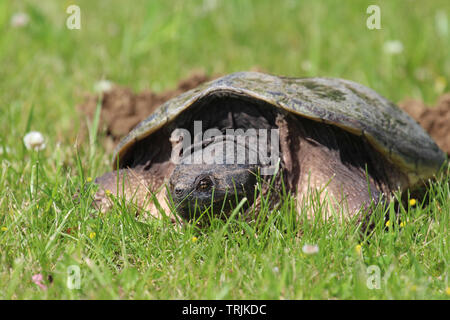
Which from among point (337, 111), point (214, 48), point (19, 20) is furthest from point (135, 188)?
point (19, 20)

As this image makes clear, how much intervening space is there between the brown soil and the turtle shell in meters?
0.60

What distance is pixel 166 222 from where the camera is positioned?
2201 mm

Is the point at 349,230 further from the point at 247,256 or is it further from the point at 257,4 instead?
the point at 257,4

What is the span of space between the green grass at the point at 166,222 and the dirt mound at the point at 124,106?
204mm

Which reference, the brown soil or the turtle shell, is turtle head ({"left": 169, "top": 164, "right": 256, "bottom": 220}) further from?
the brown soil

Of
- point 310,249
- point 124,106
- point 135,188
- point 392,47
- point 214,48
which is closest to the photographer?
point 310,249

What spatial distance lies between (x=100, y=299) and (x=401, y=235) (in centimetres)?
112

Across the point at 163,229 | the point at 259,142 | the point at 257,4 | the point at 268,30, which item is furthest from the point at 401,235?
the point at 257,4

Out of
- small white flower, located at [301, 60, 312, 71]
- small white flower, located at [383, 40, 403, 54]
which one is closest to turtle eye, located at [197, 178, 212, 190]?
small white flower, located at [301, 60, 312, 71]

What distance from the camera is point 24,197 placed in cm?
250

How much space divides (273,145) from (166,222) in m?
0.60

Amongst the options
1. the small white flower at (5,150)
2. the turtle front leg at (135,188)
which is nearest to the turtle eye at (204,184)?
the turtle front leg at (135,188)

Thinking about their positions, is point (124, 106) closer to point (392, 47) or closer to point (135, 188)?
point (135, 188)

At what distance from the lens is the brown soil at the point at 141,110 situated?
3.44m
